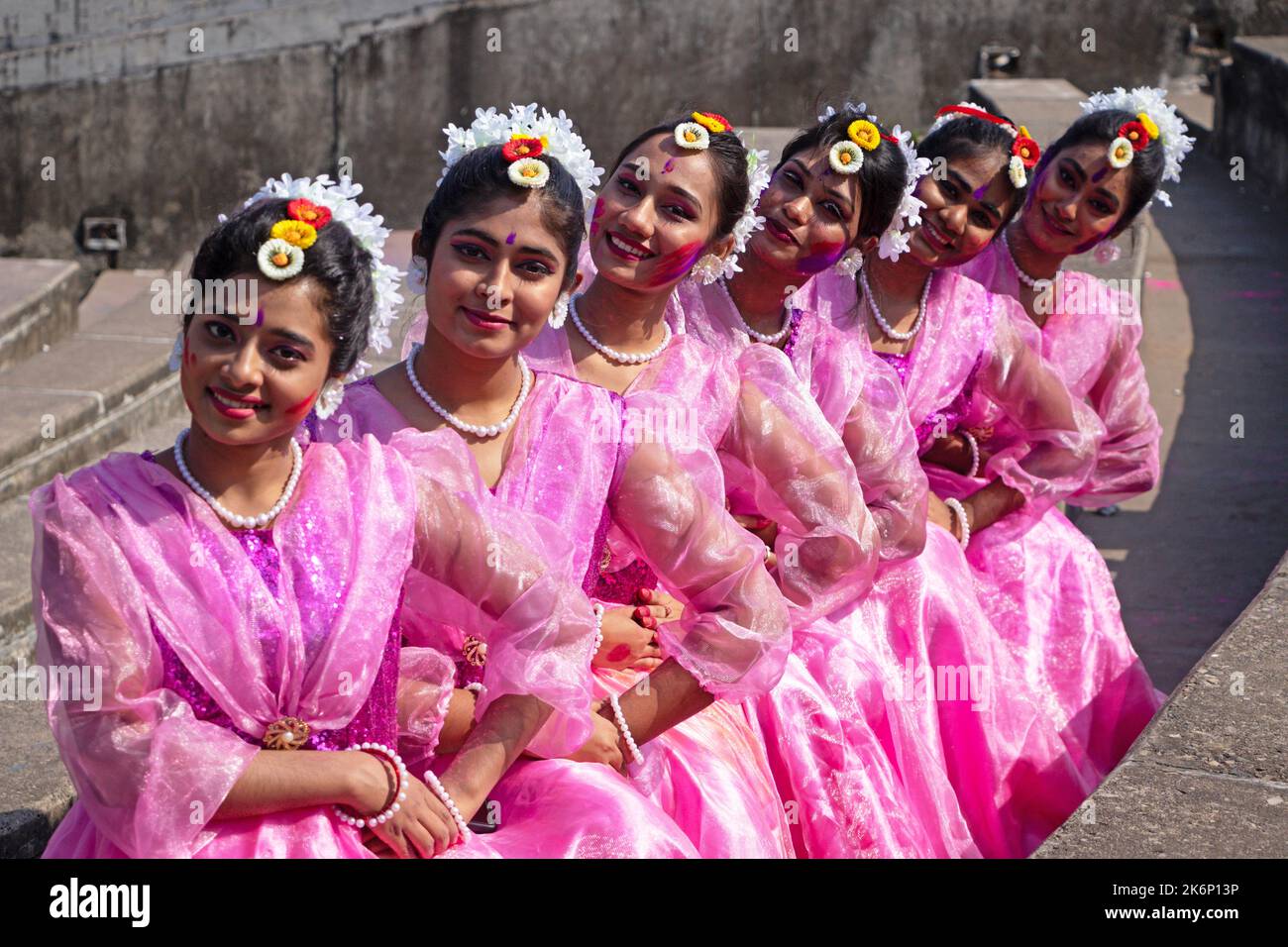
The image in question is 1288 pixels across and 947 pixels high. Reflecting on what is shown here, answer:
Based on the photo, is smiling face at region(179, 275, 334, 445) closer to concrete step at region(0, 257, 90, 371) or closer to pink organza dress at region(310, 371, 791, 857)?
pink organza dress at region(310, 371, 791, 857)

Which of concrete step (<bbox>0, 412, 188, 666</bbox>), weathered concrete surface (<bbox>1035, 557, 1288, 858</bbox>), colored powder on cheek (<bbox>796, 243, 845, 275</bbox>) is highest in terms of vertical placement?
colored powder on cheek (<bbox>796, 243, 845, 275</bbox>)

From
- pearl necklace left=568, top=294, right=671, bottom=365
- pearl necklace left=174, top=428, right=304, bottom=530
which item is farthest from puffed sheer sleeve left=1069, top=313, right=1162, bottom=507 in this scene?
pearl necklace left=174, top=428, right=304, bottom=530

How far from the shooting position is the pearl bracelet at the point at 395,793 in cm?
291

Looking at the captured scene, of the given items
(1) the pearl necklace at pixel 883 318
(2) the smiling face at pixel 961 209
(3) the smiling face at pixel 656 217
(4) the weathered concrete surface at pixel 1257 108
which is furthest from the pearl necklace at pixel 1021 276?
(4) the weathered concrete surface at pixel 1257 108

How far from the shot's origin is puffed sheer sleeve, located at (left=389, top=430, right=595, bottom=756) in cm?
304

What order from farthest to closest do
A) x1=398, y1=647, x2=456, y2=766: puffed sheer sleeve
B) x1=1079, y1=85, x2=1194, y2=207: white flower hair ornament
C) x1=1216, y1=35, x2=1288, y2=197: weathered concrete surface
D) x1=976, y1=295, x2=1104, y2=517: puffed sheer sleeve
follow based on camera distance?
x1=1216, y1=35, x2=1288, y2=197: weathered concrete surface, x1=1079, y1=85, x2=1194, y2=207: white flower hair ornament, x1=976, y1=295, x2=1104, y2=517: puffed sheer sleeve, x1=398, y1=647, x2=456, y2=766: puffed sheer sleeve

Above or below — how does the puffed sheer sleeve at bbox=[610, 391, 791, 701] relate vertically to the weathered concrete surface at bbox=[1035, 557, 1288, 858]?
above

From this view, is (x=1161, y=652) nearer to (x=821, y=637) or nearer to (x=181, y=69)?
(x=821, y=637)

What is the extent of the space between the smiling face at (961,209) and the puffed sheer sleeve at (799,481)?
0.75m

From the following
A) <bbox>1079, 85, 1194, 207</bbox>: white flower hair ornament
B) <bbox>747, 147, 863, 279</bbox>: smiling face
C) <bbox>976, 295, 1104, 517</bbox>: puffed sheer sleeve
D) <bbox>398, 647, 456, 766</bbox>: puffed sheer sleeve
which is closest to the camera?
<bbox>398, 647, 456, 766</bbox>: puffed sheer sleeve

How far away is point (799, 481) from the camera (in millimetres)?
3773

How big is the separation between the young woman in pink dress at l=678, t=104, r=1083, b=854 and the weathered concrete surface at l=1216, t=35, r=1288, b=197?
16.1 feet

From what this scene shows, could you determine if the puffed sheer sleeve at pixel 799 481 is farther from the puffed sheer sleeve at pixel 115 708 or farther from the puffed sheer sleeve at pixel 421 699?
the puffed sheer sleeve at pixel 115 708
